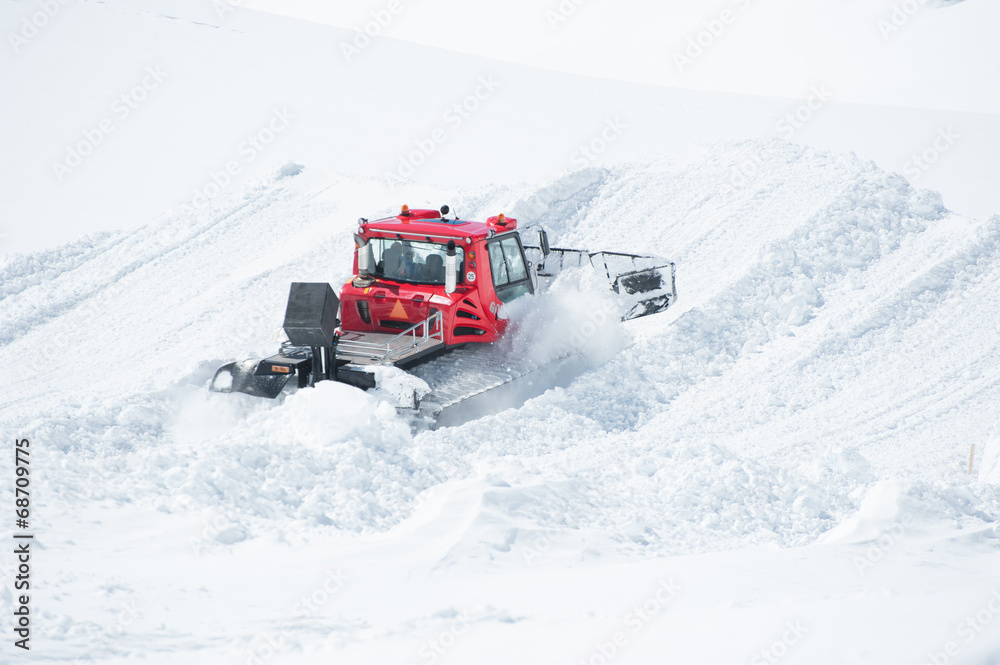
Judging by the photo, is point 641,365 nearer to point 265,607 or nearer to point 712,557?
point 712,557

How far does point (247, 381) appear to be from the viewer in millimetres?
7500

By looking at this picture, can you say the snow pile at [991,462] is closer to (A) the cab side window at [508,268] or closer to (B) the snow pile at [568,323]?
(B) the snow pile at [568,323]

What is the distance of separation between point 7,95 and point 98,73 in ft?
14.2

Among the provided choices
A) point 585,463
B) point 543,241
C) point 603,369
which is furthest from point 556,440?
point 543,241

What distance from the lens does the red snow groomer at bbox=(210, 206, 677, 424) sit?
7.41 metres

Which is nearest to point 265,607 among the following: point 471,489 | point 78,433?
point 471,489

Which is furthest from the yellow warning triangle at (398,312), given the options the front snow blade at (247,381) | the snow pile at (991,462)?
the snow pile at (991,462)

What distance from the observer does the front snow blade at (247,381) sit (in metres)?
7.43

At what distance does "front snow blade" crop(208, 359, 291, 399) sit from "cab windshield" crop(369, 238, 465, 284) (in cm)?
174

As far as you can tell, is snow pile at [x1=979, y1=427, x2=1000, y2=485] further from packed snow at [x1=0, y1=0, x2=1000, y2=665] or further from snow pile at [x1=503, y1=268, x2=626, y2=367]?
snow pile at [x1=503, y1=268, x2=626, y2=367]

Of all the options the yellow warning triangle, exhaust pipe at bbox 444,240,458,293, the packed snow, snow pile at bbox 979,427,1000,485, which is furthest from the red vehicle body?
snow pile at bbox 979,427,1000,485

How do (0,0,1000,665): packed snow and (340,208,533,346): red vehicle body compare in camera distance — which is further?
(340,208,533,346): red vehicle body

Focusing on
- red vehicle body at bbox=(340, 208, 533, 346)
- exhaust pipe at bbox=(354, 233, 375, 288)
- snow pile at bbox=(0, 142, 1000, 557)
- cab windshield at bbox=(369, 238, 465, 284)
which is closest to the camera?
snow pile at bbox=(0, 142, 1000, 557)

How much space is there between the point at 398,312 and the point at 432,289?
0.40m
